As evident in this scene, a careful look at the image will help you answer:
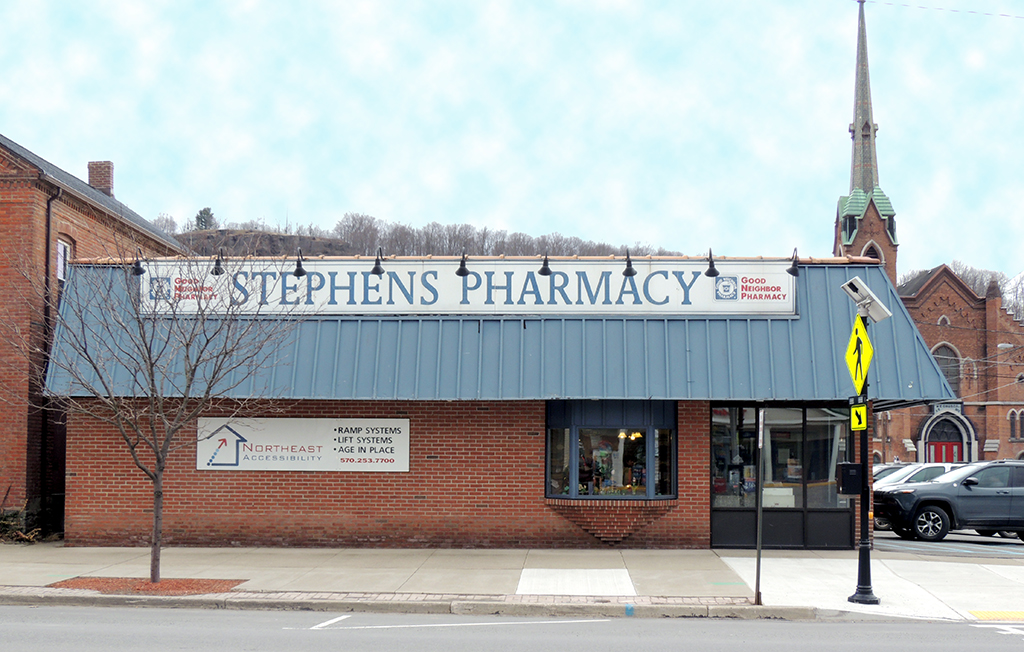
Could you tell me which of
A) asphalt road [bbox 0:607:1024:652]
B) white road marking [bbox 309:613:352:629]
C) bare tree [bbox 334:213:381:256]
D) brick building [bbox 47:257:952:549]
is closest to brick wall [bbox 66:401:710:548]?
brick building [bbox 47:257:952:549]

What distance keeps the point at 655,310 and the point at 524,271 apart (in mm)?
2326

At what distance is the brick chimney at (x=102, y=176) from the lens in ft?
91.7

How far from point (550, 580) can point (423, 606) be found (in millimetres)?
2153

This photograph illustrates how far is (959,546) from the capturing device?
17.1 m

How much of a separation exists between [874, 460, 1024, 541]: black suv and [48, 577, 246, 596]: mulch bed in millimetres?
12729

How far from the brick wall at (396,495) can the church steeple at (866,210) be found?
4442 cm

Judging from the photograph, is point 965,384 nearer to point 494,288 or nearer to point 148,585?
point 494,288

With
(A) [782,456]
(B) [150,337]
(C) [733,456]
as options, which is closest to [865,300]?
(A) [782,456]

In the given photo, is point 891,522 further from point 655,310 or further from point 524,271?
point 524,271

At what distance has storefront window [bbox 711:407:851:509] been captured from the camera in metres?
15.3

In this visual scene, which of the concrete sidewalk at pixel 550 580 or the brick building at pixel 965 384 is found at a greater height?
the brick building at pixel 965 384

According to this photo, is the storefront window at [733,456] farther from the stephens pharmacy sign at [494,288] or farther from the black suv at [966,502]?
the black suv at [966,502]

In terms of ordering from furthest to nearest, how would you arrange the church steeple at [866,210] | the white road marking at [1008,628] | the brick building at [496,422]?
1. the church steeple at [866,210]
2. the brick building at [496,422]
3. the white road marking at [1008,628]

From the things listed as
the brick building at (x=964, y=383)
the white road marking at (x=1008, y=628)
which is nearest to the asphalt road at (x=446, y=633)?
the white road marking at (x=1008, y=628)
